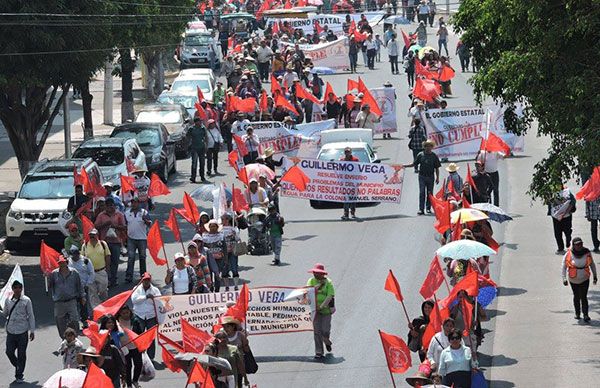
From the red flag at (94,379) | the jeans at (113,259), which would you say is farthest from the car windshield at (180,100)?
the red flag at (94,379)

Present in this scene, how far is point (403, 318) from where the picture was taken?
2362cm

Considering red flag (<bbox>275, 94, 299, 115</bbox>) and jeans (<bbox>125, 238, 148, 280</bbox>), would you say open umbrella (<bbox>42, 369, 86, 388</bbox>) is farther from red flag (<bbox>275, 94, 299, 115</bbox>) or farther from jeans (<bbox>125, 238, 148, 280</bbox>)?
red flag (<bbox>275, 94, 299, 115</bbox>)

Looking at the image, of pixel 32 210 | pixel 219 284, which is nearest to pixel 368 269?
pixel 219 284

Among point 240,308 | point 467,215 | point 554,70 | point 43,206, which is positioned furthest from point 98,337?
point 43,206

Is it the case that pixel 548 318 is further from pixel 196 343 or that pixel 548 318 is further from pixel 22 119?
pixel 22 119

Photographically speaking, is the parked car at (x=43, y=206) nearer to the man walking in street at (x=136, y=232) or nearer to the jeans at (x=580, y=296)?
the man walking in street at (x=136, y=232)

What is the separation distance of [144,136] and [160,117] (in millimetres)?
5175

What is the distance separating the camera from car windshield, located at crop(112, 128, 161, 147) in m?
38.2

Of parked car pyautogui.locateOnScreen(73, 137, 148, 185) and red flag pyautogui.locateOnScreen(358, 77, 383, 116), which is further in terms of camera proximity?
red flag pyautogui.locateOnScreen(358, 77, 383, 116)

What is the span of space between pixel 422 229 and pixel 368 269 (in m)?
3.74

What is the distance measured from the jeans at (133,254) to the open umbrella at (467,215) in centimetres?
618

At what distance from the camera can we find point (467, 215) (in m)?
23.7

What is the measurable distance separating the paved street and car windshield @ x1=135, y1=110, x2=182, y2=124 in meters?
5.83

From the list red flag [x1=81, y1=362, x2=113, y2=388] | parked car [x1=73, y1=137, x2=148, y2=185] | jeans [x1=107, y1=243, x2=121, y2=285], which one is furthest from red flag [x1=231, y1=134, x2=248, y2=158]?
red flag [x1=81, y1=362, x2=113, y2=388]
